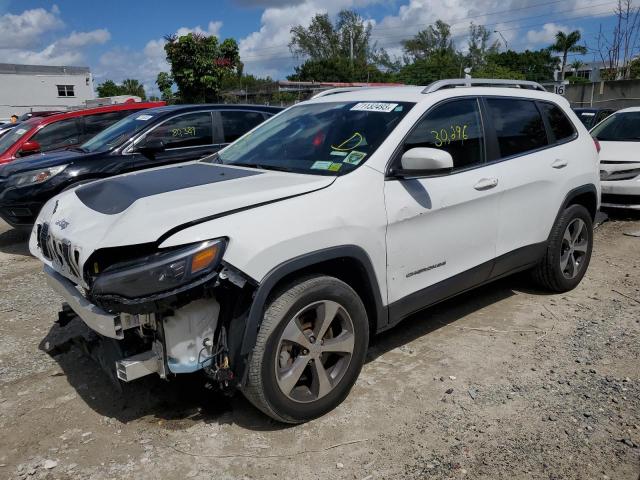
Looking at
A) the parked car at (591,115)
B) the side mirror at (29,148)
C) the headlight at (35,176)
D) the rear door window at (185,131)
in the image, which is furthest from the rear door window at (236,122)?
the parked car at (591,115)

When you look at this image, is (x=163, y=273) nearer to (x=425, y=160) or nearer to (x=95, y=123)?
(x=425, y=160)

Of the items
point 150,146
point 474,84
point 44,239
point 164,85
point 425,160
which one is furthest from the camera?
point 164,85

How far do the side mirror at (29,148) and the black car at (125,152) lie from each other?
5.36 feet

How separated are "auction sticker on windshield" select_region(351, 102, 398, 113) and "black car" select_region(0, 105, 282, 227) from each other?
3.59 metres

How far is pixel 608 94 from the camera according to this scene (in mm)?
23781

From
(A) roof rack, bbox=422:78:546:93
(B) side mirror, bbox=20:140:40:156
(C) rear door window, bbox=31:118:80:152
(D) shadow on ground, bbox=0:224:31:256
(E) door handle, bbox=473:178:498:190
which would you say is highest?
(A) roof rack, bbox=422:78:546:93

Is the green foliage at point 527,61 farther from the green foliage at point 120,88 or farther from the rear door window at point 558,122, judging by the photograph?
the rear door window at point 558,122

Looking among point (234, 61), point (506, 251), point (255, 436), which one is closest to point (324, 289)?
point (255, 436)

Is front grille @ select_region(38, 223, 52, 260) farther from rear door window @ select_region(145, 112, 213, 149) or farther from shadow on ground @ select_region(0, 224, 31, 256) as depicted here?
shadow on ground @ select_region(0, 224, 31, 256)

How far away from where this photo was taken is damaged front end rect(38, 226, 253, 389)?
2.58 meters

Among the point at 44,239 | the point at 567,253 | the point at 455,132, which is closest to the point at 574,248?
the point at 567,253

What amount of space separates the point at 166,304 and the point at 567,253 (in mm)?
3684

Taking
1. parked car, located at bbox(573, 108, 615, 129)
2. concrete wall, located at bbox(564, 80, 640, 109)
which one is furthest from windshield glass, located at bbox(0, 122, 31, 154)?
concrete wall, located at bbox(564, 80, 640, 109)

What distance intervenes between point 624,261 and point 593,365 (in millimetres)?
2811
